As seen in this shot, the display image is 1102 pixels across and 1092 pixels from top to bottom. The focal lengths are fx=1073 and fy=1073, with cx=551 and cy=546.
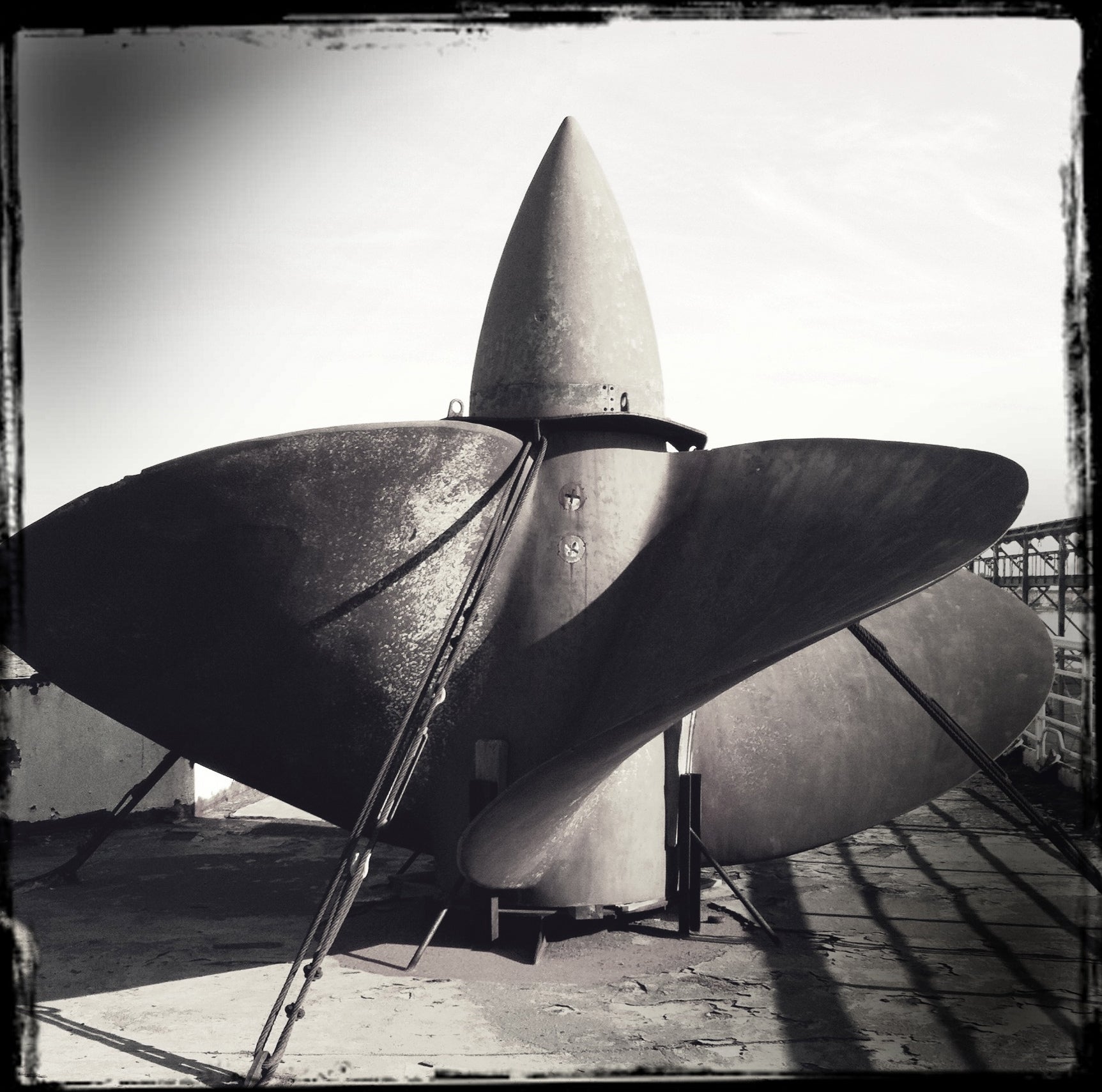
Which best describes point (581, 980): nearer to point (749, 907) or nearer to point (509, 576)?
point (749, 907)

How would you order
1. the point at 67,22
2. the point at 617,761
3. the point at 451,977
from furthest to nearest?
the point at 451,977 < the point at 617,761 < the point at 67,22

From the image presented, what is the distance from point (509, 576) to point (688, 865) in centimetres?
179

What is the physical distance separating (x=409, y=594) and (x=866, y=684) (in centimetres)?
289

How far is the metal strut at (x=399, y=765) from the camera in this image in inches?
155

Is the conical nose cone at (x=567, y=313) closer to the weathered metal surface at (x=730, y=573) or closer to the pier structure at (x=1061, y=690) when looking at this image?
the weathered metal surface at (x=730, y=573)

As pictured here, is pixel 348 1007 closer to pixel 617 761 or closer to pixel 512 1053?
pixel 512 1053

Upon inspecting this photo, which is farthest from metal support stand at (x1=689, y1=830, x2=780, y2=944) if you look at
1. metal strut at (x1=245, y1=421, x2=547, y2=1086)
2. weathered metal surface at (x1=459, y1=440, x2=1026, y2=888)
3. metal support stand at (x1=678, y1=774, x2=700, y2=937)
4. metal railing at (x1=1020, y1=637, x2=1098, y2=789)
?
metal railing at (x1=1020, y1=637, x2=1098, y2=789)

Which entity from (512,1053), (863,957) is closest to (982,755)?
(863,957)

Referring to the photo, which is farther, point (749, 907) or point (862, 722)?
point (862, 722)

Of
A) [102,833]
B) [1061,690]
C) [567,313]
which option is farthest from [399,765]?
[1061,690]

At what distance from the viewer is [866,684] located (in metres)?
6.53

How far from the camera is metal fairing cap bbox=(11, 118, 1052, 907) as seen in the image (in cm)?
521

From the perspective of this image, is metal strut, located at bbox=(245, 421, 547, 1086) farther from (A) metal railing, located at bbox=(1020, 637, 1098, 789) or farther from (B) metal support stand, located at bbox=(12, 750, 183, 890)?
(A) metal railing, located at bbox=(1020, 637, 1098, 789)

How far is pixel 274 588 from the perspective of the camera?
5414 millimetres
